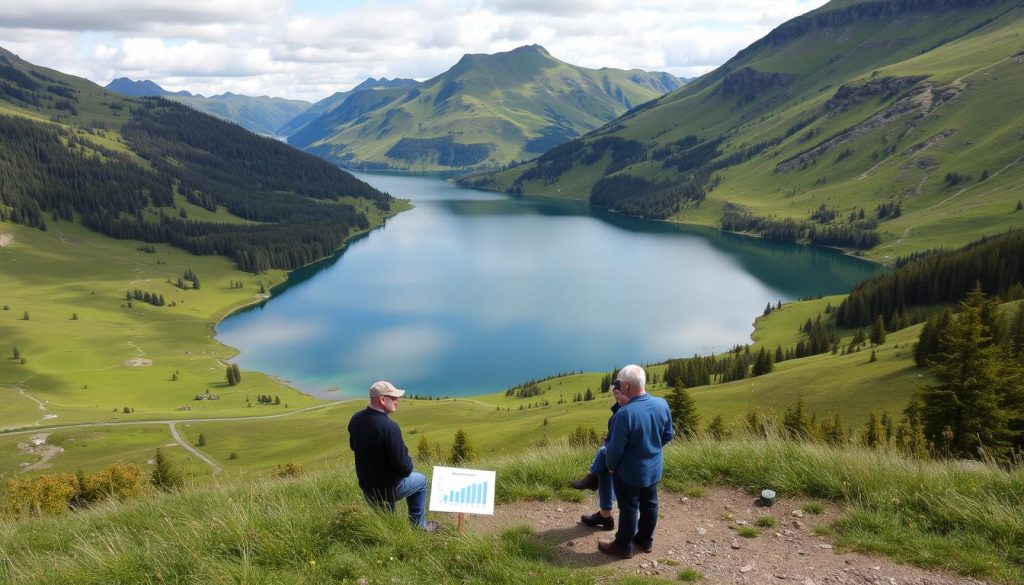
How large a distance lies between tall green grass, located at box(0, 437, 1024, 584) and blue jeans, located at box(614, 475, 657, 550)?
110 cm

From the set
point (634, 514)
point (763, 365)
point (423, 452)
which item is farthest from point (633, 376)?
point (763, 365)

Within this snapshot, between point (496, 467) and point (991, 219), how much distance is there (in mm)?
222064

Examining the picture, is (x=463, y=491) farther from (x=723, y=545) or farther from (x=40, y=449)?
(x=40, y=449)

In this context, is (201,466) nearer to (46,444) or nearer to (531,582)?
(46,444)

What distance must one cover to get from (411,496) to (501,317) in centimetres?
12568

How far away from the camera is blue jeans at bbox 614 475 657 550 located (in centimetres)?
866

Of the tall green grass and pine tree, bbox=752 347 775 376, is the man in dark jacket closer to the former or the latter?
the tall green grass

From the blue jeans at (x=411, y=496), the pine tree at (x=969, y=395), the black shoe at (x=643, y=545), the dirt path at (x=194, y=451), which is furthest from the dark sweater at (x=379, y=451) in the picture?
the dirt path at (x=194, y=451)

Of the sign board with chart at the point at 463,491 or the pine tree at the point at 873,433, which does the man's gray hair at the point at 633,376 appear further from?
the pine tree at the point at 873,433

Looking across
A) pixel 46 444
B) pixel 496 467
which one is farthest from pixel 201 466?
pixel 496 467

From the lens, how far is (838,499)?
10.4 m

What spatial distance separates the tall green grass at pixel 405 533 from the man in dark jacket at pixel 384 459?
0.44 meters

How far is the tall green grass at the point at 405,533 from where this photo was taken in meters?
7.66

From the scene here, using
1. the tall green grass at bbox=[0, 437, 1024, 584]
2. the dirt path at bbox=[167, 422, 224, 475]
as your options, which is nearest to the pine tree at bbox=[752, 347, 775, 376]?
the dirt path at bbox=[167, 422, 224, 475]
